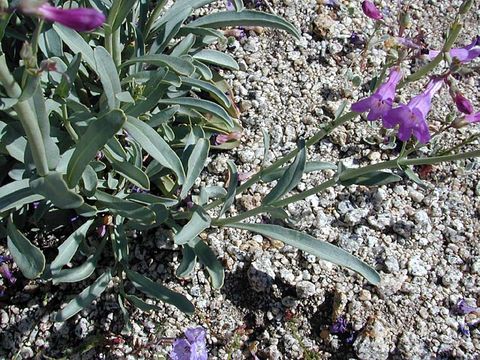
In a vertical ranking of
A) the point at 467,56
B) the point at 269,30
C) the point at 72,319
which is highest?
the point at 269,30

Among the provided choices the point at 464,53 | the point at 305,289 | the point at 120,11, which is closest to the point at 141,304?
the point at 305,289

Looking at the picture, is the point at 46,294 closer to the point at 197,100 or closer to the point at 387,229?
the point at 197,100

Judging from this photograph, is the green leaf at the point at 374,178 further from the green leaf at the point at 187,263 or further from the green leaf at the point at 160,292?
the green leaf at the point at 160,292

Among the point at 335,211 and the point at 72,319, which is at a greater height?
the point at 335,211

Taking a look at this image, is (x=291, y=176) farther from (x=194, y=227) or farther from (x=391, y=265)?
(x=391, y=265)

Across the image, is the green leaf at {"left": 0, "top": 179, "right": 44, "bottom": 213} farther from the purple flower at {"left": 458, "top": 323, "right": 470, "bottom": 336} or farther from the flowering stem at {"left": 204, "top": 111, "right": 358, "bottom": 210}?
the purple flower at {"left": 458, "top": 323, "right": 470, "bottom": 336}

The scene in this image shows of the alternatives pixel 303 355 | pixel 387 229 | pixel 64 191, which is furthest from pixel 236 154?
pixel 64 191

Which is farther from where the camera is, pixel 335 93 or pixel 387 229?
pixel 335 93
